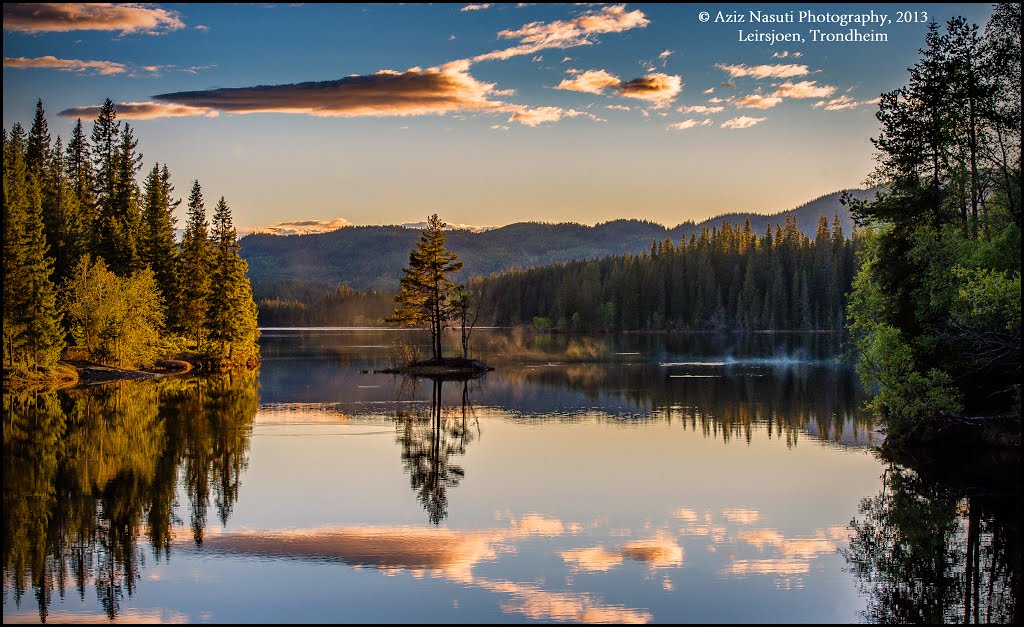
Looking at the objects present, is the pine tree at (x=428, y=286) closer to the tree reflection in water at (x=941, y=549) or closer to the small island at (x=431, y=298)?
the small island at (x=431, y=298)

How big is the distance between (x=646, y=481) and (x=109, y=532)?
1542 cm

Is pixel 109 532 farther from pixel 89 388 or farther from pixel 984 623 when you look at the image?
pixel 89 388

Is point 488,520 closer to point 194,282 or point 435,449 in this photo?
point 435,449

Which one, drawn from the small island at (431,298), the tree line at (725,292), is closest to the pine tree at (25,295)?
the small island at (431,298)

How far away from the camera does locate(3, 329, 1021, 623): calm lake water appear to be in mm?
16438

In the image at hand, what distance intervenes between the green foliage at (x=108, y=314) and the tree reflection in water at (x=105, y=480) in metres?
18.2

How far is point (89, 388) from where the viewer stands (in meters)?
58.5

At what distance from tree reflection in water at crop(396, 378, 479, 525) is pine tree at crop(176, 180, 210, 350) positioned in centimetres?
Result: 3780

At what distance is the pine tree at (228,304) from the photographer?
80.1 metres

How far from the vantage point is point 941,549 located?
64.6 feet

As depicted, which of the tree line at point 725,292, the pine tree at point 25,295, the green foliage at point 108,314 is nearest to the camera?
the pine tree at point 25,295

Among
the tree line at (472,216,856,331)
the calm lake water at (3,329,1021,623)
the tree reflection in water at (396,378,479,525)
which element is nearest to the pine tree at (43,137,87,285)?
the calm lake water at (3,329,1021,623)

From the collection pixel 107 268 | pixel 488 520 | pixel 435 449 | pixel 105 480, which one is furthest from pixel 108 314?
pixel 488 520

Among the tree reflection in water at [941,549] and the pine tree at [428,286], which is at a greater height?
the pine tree at [428,286]
